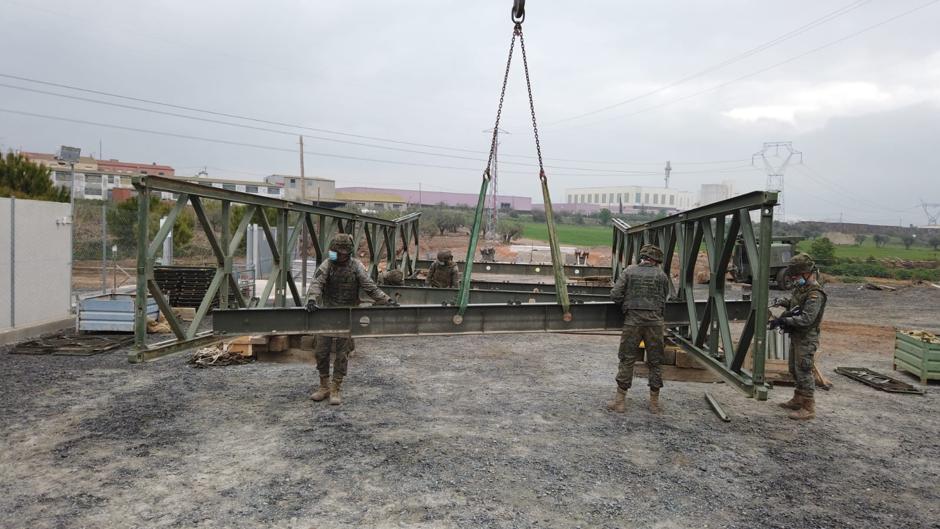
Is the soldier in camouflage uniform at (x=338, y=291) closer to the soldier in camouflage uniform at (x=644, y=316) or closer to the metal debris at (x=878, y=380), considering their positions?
the soldier in camouflage uniform at (x=644, y=316)

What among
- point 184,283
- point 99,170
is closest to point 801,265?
point 184,283

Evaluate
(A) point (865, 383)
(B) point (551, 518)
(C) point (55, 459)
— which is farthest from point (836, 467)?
(C) point (55, 459)

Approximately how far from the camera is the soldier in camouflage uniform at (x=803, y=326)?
7.07 meters

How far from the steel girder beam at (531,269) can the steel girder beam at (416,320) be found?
7.14 m

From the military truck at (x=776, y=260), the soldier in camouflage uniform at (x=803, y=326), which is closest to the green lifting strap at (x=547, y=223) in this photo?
the soldier in camouflage uniform at (x=803, y=326)

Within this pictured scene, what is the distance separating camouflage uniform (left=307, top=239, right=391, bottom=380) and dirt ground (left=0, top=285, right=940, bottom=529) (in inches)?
24.5

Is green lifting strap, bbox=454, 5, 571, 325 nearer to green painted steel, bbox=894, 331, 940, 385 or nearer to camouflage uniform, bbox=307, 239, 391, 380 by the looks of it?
camouflage uniform, bbox=307, 239, 391, 380

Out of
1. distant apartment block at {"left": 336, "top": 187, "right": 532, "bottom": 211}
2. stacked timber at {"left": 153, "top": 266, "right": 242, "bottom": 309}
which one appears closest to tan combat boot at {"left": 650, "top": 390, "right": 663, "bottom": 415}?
stacked timber at {"left": 153, "top": 266, "right": 242, "bottom": 309}

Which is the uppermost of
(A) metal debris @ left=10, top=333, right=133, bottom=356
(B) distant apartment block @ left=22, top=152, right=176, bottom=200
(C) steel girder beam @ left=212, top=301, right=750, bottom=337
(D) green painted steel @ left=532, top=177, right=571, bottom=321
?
(B) distant apartment block @ left=22, top=152, right=176, bottom=200

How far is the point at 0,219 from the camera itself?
407 inches

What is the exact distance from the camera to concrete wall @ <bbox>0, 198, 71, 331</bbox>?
10.6 m

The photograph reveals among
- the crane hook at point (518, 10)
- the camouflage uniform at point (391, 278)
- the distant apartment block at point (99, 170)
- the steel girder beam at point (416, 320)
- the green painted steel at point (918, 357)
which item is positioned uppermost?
the distant apartment block at point (99, 170)

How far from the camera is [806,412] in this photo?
708 cm

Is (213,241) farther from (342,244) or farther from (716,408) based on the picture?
(716,408)
